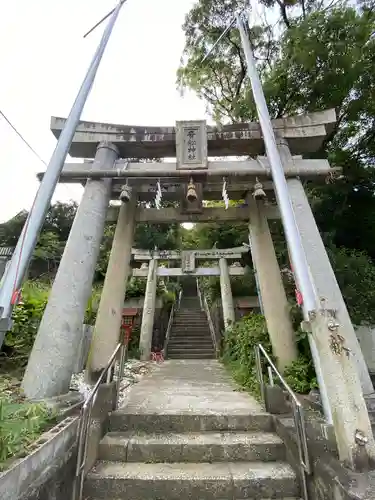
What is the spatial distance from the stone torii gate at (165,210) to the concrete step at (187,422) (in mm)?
890

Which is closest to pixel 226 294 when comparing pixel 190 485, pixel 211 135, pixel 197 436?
pixel 211 135

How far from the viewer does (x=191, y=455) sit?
3.25m

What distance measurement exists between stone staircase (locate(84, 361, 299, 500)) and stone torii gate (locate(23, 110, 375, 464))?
0.95 metres

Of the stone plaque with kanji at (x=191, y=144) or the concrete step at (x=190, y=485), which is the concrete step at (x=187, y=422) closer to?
the concrete step at (x=190, y=485)

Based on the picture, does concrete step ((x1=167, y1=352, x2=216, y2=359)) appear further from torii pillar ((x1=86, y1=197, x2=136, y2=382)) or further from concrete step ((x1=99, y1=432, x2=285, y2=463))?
concrete step ((x1=99, y1=432, x2=285, y2=463))

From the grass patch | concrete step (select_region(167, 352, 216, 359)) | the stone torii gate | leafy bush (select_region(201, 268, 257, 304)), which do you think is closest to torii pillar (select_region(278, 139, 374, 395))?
the stone torii gate

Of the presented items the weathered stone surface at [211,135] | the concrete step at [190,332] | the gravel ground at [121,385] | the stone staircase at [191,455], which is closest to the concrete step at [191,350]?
the concrete step at [190,332]

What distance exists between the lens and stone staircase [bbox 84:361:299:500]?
9.30 ft

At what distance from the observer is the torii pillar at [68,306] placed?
132 inches

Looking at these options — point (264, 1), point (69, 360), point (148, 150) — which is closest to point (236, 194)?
point (148, 150)

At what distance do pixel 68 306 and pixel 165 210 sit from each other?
3322 millimetres

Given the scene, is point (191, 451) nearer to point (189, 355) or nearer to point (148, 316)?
point (148, 316)

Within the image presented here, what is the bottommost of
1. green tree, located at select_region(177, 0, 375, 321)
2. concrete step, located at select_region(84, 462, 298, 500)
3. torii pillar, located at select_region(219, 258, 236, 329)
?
concrete step, located at select_region(84, 462, 298, 500)

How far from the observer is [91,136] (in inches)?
212
